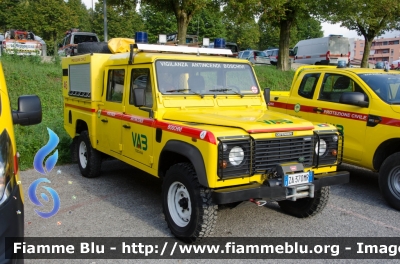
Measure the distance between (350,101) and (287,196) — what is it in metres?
2.70

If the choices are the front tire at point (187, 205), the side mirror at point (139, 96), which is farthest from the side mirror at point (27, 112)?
the front tire at point (187, 205)

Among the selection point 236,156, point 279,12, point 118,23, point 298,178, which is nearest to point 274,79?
point 279,12

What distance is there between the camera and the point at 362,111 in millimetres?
6328

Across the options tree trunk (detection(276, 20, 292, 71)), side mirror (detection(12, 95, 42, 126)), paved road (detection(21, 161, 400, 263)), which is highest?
tree trunk (detection(276, 20, 292, 71))

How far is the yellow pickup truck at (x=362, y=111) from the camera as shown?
5.88 m

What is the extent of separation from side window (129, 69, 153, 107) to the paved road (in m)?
1.55

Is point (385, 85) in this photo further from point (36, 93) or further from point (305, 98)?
point (36, 93)

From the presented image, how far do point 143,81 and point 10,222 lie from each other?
295 cm

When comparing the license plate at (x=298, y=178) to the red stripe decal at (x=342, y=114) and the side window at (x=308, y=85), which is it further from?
the side window at (x=308, y=85)

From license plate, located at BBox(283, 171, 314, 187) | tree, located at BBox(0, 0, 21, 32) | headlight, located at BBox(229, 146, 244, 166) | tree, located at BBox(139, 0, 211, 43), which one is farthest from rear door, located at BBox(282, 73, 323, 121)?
tree, located at BBox(0, 0, 21, 32)

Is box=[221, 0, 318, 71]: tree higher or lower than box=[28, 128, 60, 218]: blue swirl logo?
higher

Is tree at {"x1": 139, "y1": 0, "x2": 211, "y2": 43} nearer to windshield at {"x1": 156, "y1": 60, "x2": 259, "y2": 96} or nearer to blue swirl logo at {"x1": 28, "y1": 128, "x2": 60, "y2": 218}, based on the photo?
windshield at {"x1": 156, "y1": 60, "x2": 259, "y2": 96}

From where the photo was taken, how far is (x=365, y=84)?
6504mm

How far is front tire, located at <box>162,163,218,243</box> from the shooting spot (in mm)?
4188
